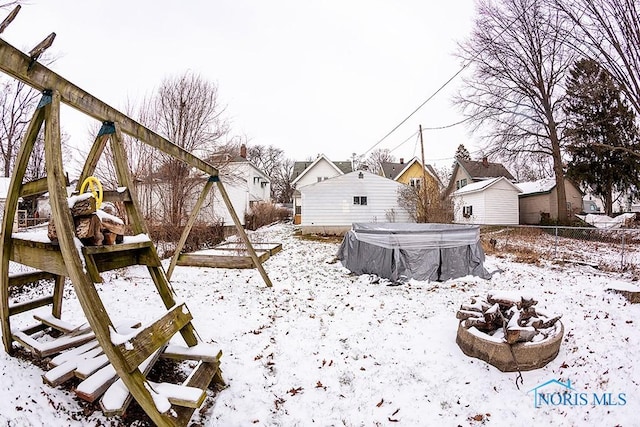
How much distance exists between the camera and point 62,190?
1.93 m

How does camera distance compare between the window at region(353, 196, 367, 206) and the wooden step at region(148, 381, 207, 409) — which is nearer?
the wooden step at region(148, 381, 207, 409)

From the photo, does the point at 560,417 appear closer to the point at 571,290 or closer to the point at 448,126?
the point at 571,290

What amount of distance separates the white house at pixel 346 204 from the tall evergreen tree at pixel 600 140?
11353mm

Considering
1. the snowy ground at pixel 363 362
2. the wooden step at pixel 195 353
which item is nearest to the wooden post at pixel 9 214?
the snowy ground at pixel 363 362

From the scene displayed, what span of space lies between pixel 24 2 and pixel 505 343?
1176 cm

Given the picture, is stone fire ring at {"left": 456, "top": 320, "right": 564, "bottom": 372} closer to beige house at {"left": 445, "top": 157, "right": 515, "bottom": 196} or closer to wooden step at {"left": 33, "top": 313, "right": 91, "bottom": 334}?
wooden step at {"left": 33, "top": 313, "right": 91, "bottom": 334}

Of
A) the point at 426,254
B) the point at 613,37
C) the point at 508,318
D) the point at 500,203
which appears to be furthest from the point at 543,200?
the point at 508,318

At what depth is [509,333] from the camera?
10.4ft

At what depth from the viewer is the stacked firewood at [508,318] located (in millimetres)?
3221

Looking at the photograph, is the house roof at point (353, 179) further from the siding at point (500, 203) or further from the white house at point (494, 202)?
the siding at point (500, 203)

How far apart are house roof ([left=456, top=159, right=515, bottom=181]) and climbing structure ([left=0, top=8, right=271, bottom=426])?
30707 mm

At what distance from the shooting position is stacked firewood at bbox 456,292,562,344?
3.22m

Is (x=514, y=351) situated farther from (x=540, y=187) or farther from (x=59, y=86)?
(x=540, y=187)

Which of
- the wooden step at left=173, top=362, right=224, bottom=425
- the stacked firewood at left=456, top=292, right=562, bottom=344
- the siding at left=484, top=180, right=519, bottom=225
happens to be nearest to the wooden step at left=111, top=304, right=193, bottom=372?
the wooden step at left=173, top=362, right=224, bottom=425
